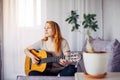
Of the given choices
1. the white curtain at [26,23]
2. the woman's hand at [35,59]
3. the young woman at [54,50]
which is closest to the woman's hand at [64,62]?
the young woman at [54,50]

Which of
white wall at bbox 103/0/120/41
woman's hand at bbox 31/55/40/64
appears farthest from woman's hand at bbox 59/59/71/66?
white wall at bbox 103/0/120/41

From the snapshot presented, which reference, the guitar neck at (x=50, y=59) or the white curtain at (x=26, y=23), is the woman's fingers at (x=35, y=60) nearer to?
the guitar neck at (x=50, y=59)

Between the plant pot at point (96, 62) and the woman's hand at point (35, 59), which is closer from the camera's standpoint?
the plant pot at point (96, 62)

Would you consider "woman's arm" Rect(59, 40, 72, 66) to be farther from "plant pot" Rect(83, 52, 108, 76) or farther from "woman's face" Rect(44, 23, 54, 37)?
"plant pot" Rect(83, 52, 108, 76)

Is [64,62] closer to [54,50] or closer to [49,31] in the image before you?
[54,50]

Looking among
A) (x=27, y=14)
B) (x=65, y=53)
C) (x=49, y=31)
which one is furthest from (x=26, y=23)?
(x=65, y=53)

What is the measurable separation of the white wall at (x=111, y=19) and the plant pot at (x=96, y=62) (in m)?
1.25

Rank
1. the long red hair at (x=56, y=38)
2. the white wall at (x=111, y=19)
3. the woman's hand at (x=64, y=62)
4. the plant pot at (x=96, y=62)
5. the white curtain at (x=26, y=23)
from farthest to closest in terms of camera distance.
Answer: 1. the white curtain at (x=26, y=23)
2. the white wall at (x=111, y=19)
3. the long red hair at (x=56, y=38)
4. the woman's hand at (x=64, y=62)
5. the plant pot at (x=96, y=62)

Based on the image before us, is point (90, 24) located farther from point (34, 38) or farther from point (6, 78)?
point (6, 78)

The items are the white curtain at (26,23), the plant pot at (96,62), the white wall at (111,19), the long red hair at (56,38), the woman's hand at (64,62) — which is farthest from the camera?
the white curtain at (26,23)

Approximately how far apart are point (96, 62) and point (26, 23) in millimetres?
1672

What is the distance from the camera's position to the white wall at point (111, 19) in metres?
2.65

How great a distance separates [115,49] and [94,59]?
389mm

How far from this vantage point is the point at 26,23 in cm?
289
